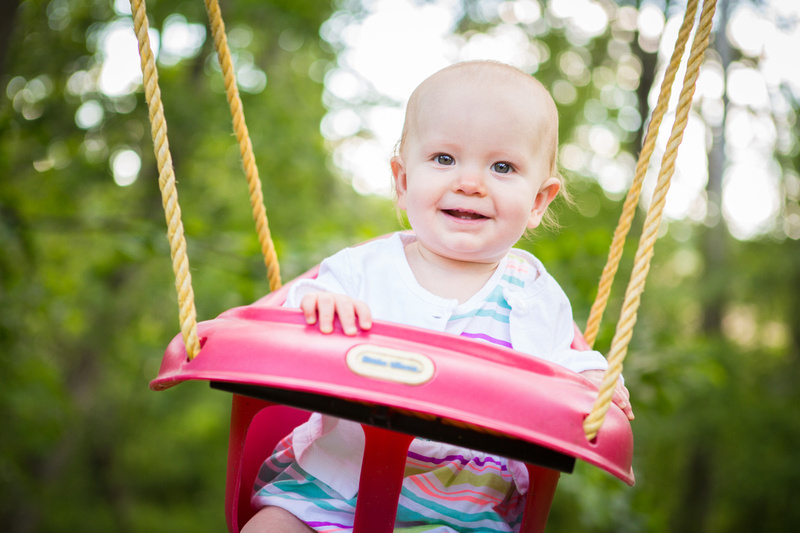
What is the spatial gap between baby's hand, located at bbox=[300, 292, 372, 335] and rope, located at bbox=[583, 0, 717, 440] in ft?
1.37

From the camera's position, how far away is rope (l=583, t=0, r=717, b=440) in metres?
1.10

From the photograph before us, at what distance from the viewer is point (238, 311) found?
4.45 ft

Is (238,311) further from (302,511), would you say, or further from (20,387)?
(20,387)

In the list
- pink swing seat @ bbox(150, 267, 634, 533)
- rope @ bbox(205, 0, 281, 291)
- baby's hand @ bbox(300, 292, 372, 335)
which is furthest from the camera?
rope @ bbox(205, 0, 281, 291)

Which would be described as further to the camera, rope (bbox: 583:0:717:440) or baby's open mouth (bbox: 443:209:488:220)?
baby's open mouth (bbox: 443:209:488:220)

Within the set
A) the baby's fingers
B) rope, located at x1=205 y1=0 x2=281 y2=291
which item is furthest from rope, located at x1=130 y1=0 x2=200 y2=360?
the baby's fingers

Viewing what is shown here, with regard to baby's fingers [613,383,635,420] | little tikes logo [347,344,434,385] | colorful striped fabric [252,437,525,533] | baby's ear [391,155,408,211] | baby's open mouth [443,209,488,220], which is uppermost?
baby's ear [391,155,408,211]

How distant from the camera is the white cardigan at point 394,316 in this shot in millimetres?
1538

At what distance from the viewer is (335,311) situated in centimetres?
123

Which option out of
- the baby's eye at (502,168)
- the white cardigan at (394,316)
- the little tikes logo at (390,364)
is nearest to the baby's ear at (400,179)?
the white cardigan at (394,316)

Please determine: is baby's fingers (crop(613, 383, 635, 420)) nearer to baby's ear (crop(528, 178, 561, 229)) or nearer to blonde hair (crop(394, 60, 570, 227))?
baby's ear (crop(528, 178, 561, 229))

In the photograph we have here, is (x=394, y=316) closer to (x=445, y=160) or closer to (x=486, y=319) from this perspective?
(x=486, y=319)

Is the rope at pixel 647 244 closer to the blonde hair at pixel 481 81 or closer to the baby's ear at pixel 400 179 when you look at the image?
the blonde hair at pixel 481 81

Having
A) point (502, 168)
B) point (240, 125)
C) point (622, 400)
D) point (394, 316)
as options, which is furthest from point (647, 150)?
point (240, 125)
